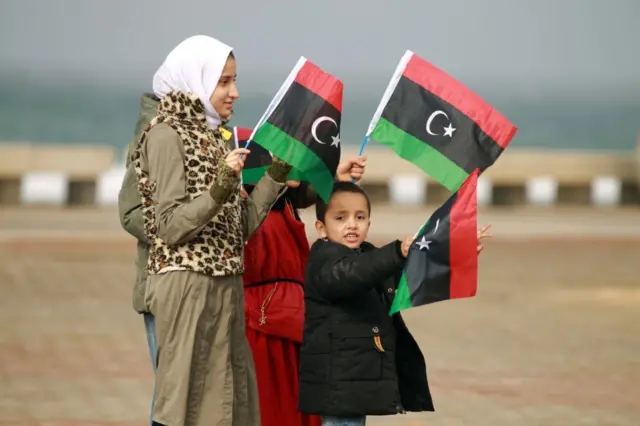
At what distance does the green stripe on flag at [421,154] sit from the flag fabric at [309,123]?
191mm

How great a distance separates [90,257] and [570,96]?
5633cm

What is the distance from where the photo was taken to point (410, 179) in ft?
93.4

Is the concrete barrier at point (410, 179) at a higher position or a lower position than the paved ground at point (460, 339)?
higher

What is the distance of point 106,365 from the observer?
409 inches

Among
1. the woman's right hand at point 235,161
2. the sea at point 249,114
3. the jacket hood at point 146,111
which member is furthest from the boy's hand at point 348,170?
the sea at point 249,114

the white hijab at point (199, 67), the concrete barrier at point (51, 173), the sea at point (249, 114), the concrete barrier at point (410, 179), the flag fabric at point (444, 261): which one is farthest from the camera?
the sea at point (249, 114)

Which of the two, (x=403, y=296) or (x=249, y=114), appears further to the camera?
(x=249, y=114)

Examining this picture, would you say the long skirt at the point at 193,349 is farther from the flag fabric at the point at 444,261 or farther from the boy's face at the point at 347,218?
the flag fabric at the point at 444,261

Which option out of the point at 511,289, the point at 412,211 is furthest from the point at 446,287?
the point at 412,211

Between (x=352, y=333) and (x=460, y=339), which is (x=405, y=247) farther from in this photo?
(x=460, y=339)

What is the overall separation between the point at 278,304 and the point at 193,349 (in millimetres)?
1096

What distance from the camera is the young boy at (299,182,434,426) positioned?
5738 mm

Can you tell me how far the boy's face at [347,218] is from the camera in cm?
595

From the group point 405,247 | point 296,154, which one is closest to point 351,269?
point 405,247
